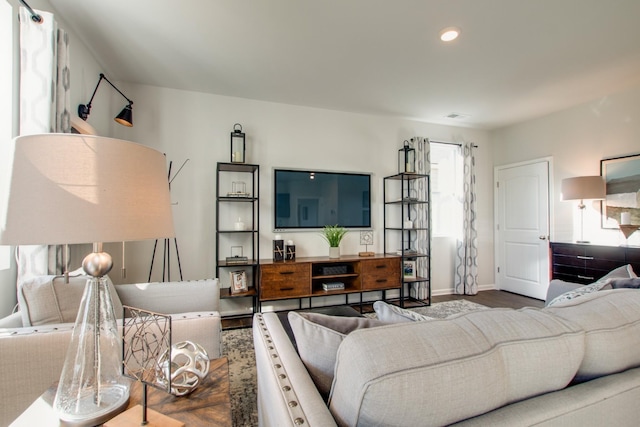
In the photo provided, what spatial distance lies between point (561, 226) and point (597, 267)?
901 millimetres

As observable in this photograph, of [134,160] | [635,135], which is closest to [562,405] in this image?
[134,160]

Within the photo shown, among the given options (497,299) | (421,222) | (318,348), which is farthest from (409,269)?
(318,348)

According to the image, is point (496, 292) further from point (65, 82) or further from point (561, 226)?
point (65, 82)

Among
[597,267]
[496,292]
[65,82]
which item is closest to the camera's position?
[65,82]

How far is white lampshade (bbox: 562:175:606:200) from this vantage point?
3398 mm

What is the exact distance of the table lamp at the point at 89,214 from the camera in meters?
0.64

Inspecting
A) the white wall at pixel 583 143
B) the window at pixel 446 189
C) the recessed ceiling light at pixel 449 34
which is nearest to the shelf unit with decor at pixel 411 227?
the window at pixel 446 189

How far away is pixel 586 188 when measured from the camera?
11.3 feet

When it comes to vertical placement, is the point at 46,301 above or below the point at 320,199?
below

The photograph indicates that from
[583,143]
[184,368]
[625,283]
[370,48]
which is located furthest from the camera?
[583,143]

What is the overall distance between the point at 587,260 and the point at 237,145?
4.23 m

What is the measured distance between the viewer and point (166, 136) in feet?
10.9

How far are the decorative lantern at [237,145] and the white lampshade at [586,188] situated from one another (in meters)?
3.89

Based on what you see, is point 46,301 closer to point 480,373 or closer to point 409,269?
point 480,373
